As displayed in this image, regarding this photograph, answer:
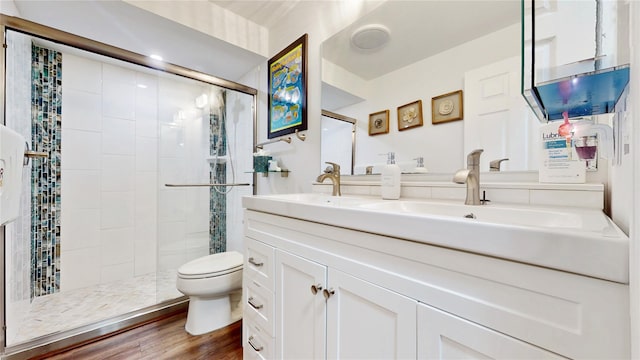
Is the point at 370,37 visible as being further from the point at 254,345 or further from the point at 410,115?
the point at 254,345

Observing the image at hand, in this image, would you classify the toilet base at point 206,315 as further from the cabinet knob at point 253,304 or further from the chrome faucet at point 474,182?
the chrome faucet at point 474,182

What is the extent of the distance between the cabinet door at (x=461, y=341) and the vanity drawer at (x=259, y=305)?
0.62 m

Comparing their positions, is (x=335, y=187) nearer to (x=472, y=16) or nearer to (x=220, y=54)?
(x=472, y=16)

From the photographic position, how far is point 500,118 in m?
0.94

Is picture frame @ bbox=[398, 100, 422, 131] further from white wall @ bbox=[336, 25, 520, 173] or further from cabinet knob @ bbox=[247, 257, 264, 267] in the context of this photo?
cabinet knob @ bbox=[247, 257, 264, 267]

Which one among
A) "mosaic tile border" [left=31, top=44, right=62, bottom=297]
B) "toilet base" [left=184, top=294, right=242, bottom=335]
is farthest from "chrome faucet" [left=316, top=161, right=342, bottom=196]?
"mosaic tile border" [left=31, top=44, right=62, bottom=297]

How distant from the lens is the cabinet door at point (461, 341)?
1.41 feet

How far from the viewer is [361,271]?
67 cm

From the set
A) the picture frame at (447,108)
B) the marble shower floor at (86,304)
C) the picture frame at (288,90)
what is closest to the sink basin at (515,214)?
the picture frame at (447,108)

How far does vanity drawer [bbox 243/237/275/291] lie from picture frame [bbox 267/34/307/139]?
93 cm

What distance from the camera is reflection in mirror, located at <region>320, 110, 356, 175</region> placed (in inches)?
57.7

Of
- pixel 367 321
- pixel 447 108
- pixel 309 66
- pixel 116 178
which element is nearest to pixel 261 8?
pixel 309 66

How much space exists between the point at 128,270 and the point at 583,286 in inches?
117

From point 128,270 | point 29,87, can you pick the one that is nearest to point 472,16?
point 29,87
